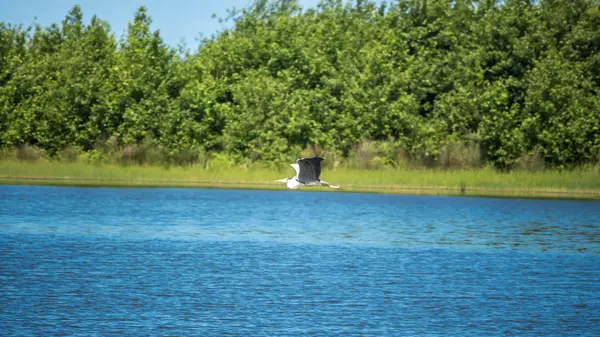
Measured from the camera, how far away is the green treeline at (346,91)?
149ft

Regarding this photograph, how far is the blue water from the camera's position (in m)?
17.3

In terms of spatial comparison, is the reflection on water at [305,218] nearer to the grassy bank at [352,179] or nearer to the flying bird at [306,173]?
the grassy bank at [352,179]

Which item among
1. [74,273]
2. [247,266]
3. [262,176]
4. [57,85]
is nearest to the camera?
[74,273]

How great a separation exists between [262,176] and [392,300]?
2625 cm

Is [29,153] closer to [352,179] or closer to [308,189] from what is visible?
[308,189]

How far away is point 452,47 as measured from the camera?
50406 mm

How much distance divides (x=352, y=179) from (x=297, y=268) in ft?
65.1

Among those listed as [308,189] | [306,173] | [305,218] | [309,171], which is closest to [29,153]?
[308,189]

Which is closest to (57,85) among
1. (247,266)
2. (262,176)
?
(262,176)

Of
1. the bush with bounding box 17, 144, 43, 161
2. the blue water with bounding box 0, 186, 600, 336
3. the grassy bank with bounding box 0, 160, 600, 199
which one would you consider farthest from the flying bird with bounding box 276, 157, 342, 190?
the bush with bounding box 17, 144, 43, 161

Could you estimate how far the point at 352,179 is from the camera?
140 ft

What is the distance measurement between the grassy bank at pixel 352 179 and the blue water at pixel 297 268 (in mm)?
2415

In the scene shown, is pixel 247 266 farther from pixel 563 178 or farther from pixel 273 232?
pixel 563 178

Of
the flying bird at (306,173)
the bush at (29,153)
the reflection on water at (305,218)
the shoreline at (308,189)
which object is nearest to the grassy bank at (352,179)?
the shoreline at (308,189)
